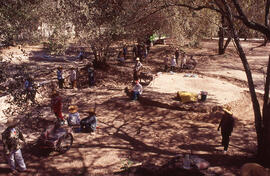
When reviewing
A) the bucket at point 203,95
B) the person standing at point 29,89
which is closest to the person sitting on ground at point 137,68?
the bucket at point 203,95

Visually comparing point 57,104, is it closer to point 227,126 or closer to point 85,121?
point 85,121

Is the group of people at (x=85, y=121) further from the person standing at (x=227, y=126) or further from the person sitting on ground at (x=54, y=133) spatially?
the person standing at (x=227, y=126)

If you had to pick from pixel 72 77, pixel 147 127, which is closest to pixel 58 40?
pixel 72 77

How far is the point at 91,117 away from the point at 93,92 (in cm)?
507

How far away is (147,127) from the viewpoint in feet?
30.8

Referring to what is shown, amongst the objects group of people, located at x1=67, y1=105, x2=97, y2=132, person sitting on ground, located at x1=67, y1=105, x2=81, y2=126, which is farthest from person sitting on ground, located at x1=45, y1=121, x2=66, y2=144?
person sitting on ground, located at x1=67, y1=105, x2=81, y2=126

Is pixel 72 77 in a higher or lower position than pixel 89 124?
higher

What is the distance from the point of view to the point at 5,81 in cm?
672

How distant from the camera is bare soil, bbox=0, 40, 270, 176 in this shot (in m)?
6.83

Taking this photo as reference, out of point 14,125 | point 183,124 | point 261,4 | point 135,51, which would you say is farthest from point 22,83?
point 135,51

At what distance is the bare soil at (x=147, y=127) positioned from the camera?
22.4 feet

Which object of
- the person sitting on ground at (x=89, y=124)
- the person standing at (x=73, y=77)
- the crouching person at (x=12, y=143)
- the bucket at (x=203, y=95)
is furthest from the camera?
the person standing at (x=73, y=77)

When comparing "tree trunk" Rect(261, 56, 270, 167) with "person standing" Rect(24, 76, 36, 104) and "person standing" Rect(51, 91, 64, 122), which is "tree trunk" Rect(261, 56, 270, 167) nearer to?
"person standing" Rect(24, 76, 36, 104)

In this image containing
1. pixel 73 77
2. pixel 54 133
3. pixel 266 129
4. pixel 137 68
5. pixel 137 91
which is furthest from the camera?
pixel 137 68
